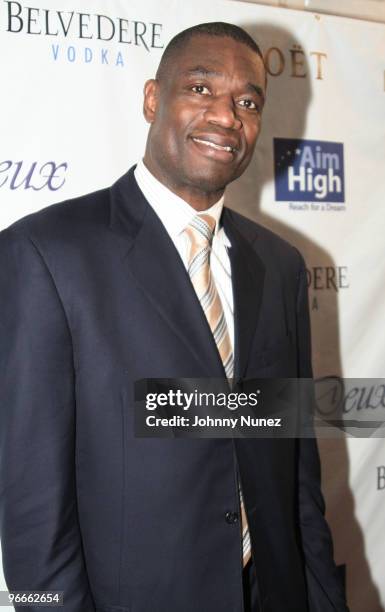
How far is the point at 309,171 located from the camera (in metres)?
1.65

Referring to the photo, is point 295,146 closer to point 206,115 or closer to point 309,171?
point 309,171

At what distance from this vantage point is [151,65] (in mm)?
1422

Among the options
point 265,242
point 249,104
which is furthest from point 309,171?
point 249,104

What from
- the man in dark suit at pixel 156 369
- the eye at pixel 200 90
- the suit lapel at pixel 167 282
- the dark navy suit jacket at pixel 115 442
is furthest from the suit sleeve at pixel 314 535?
the eye at pixel 200 90

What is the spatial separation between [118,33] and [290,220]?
0.67 m

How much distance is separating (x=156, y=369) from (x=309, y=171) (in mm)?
1020

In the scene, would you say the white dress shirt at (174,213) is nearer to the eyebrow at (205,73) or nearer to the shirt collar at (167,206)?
the shirt collar at (167,206)

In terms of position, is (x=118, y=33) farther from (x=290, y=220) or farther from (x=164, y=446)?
(x=164, y=446)

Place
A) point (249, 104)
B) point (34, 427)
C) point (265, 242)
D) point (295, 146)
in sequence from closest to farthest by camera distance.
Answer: point (34, 427), point (249, 104), point (265, 242), point (295, 146)

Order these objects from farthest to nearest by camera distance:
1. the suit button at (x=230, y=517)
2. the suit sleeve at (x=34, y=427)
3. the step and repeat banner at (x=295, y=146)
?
Answer: 1. the step and repeat banner at (x=295, y=146)
2. the suit button at (x=230, y=517)
3. the suit sleeve at (x=34, y=427)

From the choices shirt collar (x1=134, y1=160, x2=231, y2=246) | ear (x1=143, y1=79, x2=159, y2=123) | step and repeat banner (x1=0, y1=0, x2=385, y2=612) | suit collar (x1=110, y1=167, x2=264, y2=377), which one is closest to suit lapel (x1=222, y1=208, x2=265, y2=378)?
suit collar (x1=110, y1=167, x2=264, y2=377)

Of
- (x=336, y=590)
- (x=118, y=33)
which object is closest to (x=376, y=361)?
(x=336, y=590)

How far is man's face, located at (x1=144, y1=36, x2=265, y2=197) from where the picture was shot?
3.02 ft

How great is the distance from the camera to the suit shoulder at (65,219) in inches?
31.7
